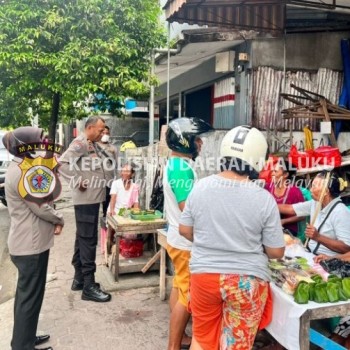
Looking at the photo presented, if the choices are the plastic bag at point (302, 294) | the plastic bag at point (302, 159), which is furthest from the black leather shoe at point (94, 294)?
the plastic bag at point (302, 159)

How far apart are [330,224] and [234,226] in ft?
4.80

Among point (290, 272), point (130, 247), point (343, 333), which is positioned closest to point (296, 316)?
point (290, 272)

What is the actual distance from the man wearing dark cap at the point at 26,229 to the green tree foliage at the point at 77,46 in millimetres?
4744

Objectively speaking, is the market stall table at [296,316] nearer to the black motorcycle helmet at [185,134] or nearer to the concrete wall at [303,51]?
the black motorcycle helmet at [185,134]

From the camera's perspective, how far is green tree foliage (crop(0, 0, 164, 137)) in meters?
7.59

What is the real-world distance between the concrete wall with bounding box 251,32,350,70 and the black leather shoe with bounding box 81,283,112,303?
447 centimetres

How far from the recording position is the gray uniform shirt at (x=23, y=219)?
309 cm

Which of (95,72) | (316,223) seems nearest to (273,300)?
(316,223)

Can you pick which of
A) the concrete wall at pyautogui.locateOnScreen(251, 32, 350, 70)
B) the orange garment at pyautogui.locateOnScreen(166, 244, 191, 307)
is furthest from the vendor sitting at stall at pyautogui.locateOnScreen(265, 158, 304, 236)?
the concrete wall at pyautogui.locateOnScreen(251, 32, 350, 70)

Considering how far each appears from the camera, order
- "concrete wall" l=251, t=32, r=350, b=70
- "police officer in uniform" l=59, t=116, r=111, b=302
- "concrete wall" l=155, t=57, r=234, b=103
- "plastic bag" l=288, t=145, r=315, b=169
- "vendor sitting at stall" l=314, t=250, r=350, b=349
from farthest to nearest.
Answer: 1. "concrete wall" l=155, t=57, r=234, b=103
2. "concrete wall" l=251, t=32, r=350, b=70
3. "plastic bag" l=288, t=145, r=315, b=169
4. "police officer in uniform" l=59, t=116, r=111, b=302
5. "vendor sitting at stall" l=314, t=250, r=350, b=349

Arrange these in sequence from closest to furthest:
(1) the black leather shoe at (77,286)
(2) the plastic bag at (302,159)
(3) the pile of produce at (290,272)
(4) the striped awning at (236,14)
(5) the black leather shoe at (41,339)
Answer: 1. (3) the pile of produce at (290,272)
2. (5) the black leather shoe at (41,339)
3. (1) the black leather shoe at (77,286)
4. (4) the striped awning at (236,14)
5. (2) the plastic bag at (302,159)

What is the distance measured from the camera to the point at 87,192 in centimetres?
442

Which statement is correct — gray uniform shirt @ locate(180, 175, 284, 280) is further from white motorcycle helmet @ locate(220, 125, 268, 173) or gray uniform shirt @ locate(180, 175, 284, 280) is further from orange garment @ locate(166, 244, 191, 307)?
orange garment @ locate(166, 244, 191, 307)

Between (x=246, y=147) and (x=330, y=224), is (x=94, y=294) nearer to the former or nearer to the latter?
(x=330, y=224)
